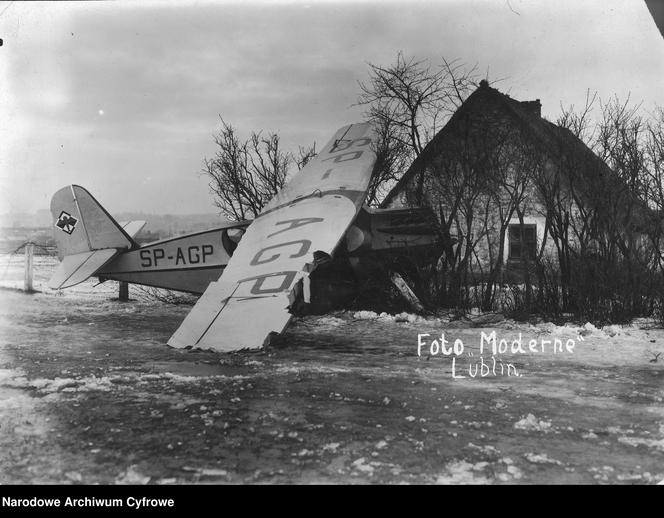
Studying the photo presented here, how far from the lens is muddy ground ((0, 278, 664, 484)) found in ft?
8.75

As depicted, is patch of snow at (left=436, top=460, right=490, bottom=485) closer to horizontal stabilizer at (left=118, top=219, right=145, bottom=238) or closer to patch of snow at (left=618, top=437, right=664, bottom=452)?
patch of snow at (left=618, top=437, right=664, bottom=452)

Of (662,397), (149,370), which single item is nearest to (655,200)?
(662,397)

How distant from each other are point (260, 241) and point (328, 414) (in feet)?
10.8

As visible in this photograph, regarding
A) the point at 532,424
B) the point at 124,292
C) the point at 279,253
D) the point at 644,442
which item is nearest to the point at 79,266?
the point at 124,292

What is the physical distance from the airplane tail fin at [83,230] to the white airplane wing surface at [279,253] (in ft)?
9.24

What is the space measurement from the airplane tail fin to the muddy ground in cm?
262

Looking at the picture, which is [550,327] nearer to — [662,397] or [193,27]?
[662,397]

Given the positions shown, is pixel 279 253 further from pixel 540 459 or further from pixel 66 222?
pixel 66 222

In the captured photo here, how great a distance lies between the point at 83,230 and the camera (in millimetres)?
8828

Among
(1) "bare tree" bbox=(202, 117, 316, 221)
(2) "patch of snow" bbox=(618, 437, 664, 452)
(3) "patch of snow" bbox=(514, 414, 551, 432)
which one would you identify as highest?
(1) "bare tree" bbox=(202, 117, 316, 221)

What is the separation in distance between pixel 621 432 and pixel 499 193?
5995 millimetres

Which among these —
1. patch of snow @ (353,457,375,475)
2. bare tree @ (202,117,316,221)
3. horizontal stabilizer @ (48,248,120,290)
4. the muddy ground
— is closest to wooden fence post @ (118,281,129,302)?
horizontal stabilizer @ (48,248,120,290)

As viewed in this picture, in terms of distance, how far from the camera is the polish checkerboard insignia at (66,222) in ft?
29.1
